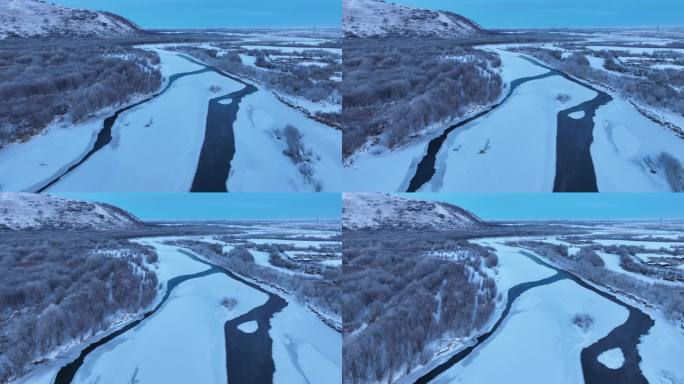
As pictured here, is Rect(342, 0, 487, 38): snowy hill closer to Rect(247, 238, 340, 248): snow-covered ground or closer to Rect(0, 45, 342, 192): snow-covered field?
Rect(0, 45, 342, 192): snow-covered field

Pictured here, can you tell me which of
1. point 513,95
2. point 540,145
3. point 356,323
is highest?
point 513,95

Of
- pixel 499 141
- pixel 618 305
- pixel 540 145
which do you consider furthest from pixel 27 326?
pixel 618 305

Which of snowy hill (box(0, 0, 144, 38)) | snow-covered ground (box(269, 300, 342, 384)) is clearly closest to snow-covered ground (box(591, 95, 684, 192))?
snow-covered ground (box(269, 300, 342, 384))

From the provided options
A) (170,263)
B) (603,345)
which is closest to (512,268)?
(603,345)

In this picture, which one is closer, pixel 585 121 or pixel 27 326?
pixel 27 326

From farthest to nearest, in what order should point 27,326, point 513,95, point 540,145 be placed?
point 513,95 < point 540,145 < point 27,326

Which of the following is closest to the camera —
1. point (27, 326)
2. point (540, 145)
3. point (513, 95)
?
point (27, 326)

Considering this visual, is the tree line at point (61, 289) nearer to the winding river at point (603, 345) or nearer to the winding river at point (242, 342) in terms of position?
the winding river at point (242, 342)

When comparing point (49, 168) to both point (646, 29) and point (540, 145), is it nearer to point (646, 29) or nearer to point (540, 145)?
point (540, 145)
